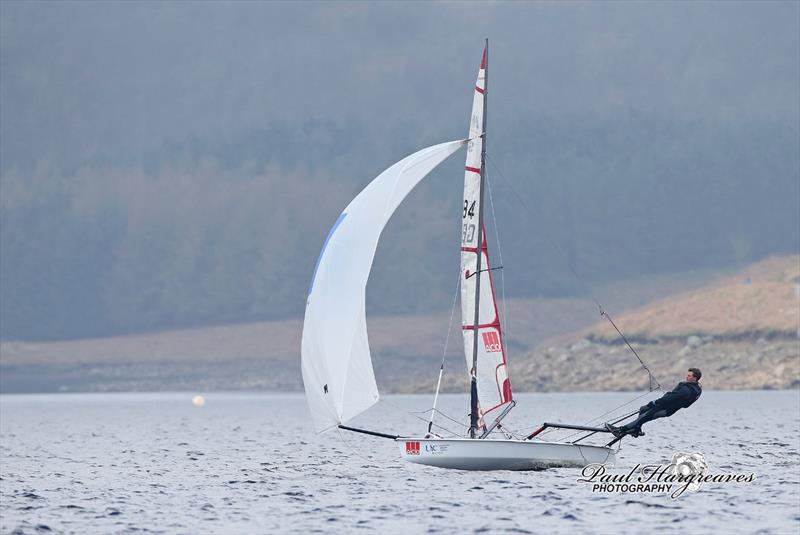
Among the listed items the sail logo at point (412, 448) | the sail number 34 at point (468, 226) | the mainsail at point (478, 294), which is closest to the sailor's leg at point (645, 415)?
the mainsail at point (478, 294)

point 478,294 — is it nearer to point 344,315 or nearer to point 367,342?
point 367,342

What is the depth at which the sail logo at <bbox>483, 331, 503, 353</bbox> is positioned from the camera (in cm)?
4165

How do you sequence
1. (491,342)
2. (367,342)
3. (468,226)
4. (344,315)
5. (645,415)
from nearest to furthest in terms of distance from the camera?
1. (645,415)
2. (344,315)
3. (367,342)
4. (468,226)
5. (491,342)

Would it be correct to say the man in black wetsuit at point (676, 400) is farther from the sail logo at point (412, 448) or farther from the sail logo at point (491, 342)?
the sail logo at point (412, 448)

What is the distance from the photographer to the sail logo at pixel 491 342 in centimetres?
4165

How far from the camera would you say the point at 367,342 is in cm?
3962

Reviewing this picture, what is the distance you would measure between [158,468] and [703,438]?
101ft

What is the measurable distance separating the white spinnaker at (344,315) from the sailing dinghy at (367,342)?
28 millimetres

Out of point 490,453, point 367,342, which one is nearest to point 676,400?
point 490,453

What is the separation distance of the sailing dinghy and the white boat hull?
29 millimetres

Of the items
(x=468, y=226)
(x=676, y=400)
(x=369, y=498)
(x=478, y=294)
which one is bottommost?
(x=369, y=498)

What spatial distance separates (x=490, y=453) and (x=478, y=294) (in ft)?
16.5

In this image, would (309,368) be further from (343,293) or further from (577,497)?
(577,497)

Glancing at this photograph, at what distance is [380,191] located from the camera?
3950cm
